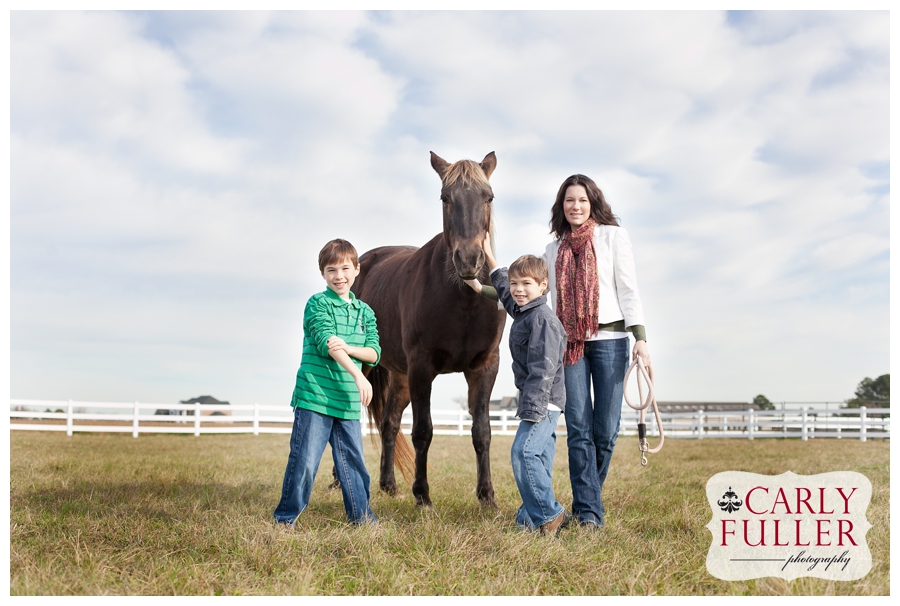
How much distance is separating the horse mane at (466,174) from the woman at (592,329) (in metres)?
0.67

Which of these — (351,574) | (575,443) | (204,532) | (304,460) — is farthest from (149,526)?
(575,443)

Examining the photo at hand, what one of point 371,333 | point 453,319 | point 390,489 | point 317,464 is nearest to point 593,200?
point 453,319

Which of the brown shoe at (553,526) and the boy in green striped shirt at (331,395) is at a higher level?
the boy in green striped shirt at (331,395)

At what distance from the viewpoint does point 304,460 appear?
3543 mm

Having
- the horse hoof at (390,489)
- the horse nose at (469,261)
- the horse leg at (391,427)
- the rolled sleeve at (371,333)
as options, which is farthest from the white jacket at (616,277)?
the horse leg at (391,427)

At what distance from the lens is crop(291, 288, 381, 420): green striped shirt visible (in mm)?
3537

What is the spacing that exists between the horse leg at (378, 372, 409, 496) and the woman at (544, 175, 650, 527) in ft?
6.78

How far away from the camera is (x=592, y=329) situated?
3484 millimetres

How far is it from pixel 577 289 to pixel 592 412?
2.30 ft

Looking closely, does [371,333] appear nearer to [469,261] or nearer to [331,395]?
[331,395]

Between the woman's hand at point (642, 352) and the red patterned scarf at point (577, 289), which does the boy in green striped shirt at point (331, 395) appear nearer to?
the red patterned scarf at point (577, 289)

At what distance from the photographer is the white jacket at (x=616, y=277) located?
3502mm

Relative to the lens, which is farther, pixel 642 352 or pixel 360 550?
pixel 642 352

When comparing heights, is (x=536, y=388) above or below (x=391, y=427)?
above
